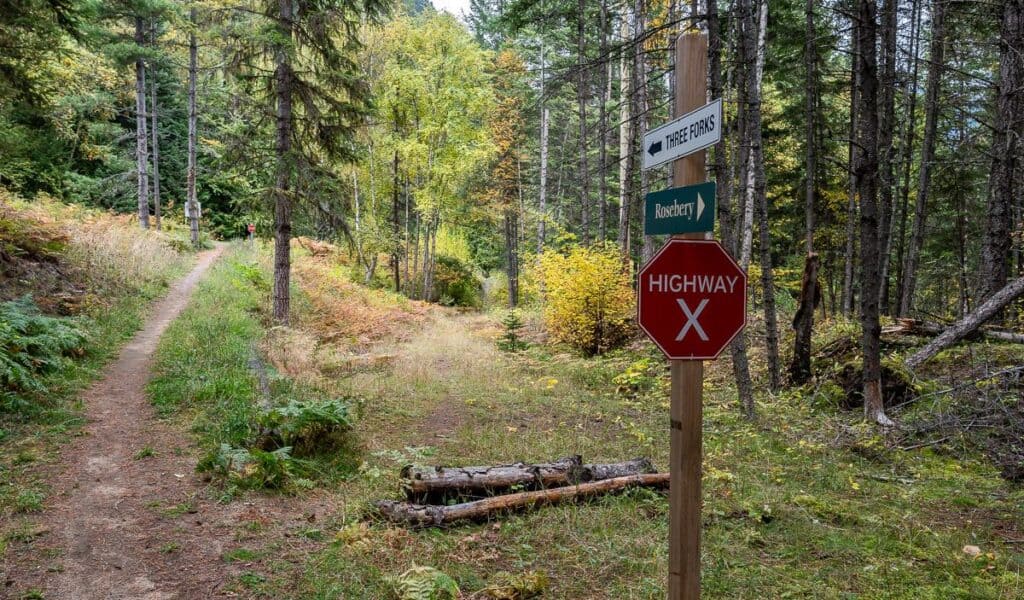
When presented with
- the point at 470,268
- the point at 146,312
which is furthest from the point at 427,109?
the point at 146,312

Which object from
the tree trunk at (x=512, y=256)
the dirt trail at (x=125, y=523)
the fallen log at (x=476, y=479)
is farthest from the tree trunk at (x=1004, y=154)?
the tree trunk at (x=512, y=256)

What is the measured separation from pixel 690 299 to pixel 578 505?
338 cm

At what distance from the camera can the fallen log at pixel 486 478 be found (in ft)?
17.7

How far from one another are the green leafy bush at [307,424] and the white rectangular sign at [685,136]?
496 cm

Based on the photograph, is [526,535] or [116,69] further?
[116,69]

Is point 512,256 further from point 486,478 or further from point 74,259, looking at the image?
point 486,478

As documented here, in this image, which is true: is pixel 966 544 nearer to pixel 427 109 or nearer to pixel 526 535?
pixel 526 535

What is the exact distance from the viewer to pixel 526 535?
4.96 m

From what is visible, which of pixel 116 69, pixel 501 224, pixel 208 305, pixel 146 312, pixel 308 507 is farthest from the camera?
pixel 501 224

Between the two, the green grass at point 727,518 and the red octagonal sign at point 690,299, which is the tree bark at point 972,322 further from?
the red octagonal sign at point 690,299

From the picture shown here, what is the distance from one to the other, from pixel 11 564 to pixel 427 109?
2223 cm

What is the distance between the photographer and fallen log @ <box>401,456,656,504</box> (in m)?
5.41

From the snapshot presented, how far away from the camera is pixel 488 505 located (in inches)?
207

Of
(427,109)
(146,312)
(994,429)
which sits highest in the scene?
(427,109)
